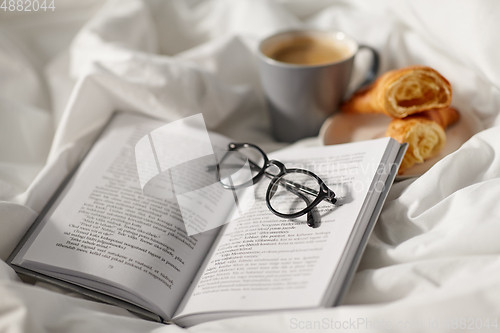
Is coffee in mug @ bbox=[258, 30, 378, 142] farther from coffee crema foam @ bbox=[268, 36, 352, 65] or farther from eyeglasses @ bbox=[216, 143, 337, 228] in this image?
eyeglasses @ bbox=[216, 143, 337, 228]

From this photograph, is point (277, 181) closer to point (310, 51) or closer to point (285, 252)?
point (285, 252)

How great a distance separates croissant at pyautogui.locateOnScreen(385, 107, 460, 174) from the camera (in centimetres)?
58

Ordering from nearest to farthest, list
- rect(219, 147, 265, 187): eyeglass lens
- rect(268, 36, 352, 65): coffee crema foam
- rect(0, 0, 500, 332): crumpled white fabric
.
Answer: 1. rect(0, 0, 500, 332): crumpled white fabric
2. rect(219, 147, 265, 187): eyeglass lens
3. rect(268, 36, 352, 65): coffee crema foam

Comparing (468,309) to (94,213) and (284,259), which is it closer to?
(284,259)

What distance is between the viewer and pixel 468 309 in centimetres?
37

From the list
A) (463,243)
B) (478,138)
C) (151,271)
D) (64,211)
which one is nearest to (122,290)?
(151,271)

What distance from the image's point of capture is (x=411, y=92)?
630 millimetres

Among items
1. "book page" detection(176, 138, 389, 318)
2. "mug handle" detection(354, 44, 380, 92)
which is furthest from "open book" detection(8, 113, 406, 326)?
"mug handle" detection(354, 44, 380, 92)

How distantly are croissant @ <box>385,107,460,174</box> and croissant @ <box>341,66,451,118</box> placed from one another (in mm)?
19

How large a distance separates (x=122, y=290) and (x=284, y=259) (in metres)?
0.19

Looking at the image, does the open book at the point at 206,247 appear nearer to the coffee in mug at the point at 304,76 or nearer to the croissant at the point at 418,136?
the croissant at the point at 418,136

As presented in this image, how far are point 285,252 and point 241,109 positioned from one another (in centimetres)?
45

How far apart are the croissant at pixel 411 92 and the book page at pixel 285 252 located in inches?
3.9

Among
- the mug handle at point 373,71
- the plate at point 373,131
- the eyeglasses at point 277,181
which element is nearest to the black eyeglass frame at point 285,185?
the eyeglasses at point 277,181
